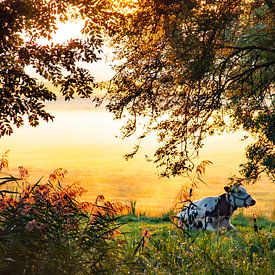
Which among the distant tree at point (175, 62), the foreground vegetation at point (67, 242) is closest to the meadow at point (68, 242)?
the foreground vegetation at point (67, 242)

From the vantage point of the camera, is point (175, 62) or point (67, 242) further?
point (175, 62)

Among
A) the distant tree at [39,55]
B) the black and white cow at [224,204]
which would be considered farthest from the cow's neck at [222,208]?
the distant tree at [39,55]

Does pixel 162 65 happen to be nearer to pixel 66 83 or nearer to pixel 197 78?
pixel 197 78

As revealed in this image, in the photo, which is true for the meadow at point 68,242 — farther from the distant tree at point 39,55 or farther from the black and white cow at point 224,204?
the black and white cow at point 224,204

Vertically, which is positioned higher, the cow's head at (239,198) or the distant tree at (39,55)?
the distant tree at (39,55)

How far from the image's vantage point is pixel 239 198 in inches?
822

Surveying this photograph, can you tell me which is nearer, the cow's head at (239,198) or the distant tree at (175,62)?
the distant tree at (175,62)

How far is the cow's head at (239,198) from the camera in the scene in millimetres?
20703

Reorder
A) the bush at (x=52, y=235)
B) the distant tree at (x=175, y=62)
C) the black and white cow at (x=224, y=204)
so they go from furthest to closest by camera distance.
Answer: the black and white cow at (x=224, y=204), the distant tree at (x=175, y=62), the bush at (x=52, y=235)

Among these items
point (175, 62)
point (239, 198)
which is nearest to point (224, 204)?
point (239, 198)

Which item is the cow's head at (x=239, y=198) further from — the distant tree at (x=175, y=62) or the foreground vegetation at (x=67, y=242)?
the foreground vegetation at (x=67, y=242)

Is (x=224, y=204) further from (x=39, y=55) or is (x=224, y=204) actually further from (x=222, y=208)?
(x=39, y=55)

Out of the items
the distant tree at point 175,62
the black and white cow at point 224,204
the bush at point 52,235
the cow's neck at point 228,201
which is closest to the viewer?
the bush at point 52,235

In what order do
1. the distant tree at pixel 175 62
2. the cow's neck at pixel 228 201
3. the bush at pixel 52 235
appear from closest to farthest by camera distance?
the bush at pixel 52 235 → the distant tree at pixel 175 62 → the cow's neck at pixel 228 201
